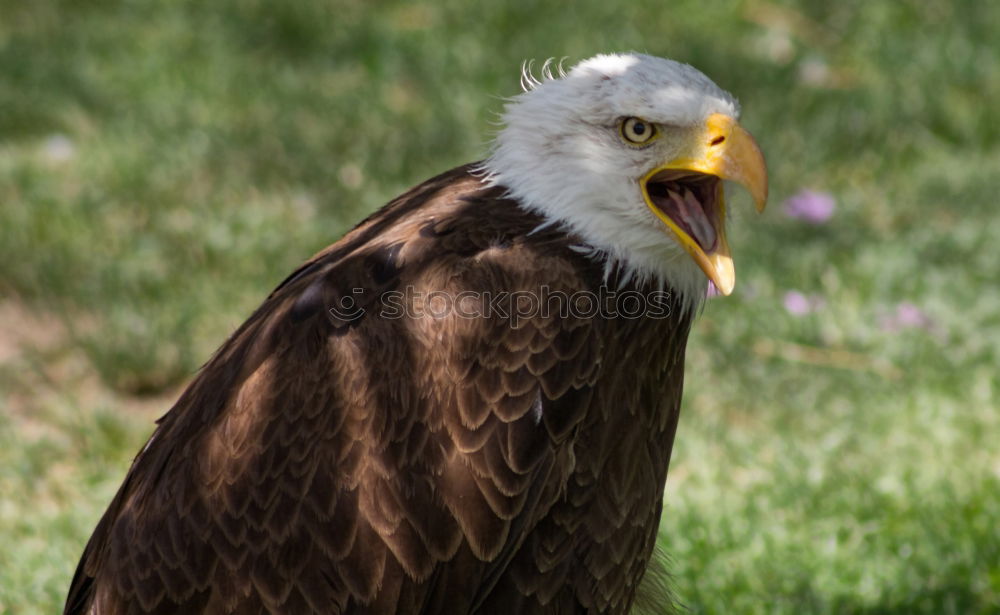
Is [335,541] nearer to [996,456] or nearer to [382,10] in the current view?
[996,456]

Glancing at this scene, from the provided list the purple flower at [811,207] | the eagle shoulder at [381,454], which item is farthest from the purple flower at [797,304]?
the eagle shoulder at [381,454]

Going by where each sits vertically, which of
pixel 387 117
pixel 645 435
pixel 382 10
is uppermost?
pixel 382 10

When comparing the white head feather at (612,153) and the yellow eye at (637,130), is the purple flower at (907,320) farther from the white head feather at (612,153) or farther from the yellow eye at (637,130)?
the yellow eye at (637,130)

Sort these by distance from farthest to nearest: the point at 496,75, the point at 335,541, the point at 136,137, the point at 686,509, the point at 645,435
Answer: the point at 496,75 → the point at 136,137 → the point at 686,509 → the point at 645,435 → the point at 335,541

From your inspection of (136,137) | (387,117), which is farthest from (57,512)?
(387,117)

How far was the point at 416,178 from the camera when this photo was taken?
6176 millimetres

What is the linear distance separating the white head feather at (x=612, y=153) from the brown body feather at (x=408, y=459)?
0.08 metres

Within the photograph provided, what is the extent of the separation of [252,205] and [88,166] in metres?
0.79

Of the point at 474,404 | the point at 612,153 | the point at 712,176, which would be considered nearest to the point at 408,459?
the point at 474,404

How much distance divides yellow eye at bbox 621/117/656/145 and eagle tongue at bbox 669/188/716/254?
0.19 metres

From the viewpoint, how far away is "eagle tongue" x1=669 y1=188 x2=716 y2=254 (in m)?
2.93
